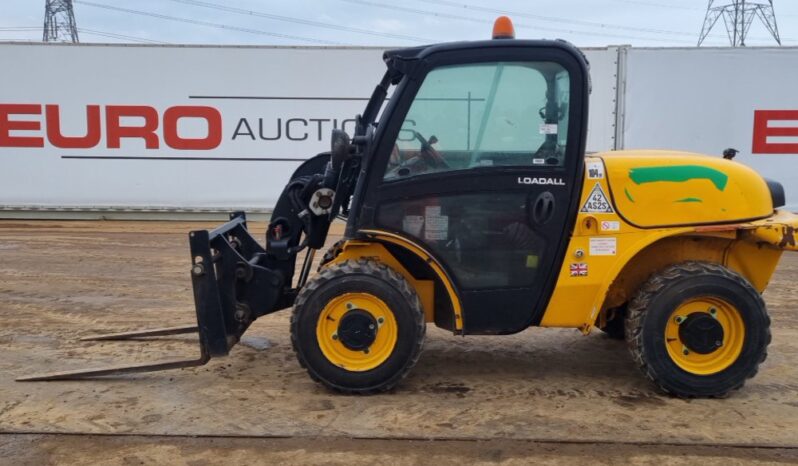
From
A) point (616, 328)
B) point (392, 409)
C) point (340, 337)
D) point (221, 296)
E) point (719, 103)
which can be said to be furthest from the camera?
point (719, 103)

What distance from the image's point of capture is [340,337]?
13.8 ft

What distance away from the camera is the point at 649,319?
4125 millimetres

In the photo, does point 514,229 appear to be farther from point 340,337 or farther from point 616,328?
point 616,328

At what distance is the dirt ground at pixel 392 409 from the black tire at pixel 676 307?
0.42 ft

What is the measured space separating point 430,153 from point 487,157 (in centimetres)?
33

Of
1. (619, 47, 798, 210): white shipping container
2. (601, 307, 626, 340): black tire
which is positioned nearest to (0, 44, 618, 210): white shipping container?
(619, 47, 798, 210): white shipping container

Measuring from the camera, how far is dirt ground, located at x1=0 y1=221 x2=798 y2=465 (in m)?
3.57

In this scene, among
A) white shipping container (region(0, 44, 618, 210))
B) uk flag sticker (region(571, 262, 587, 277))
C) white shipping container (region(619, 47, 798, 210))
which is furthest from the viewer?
white shipping container (region(0, 44, 618, 210))

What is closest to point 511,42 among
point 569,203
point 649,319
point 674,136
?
point 569,203

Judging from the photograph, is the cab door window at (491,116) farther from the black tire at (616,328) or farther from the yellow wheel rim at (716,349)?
the black tire at (616,328)

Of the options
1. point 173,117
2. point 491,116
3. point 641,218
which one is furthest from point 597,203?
point 173,117

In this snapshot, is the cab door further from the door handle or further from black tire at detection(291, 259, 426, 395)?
black tire at detection(291, 259, 426, 395)

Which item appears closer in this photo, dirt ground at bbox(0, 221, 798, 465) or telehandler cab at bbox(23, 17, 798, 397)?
dirt ground at bbox(0, 221, 798, 465)

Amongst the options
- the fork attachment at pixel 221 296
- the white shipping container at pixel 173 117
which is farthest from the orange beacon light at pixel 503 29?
the white shipping container at pixel 173 117
